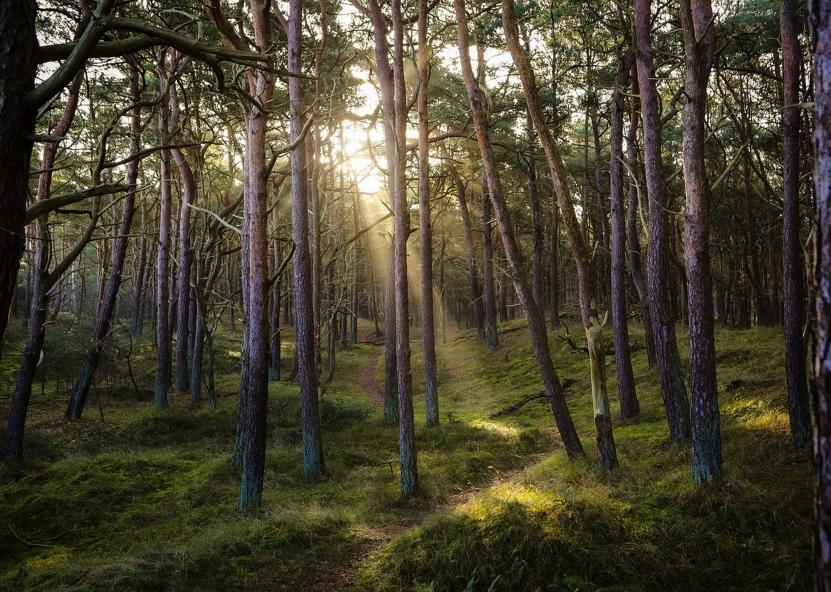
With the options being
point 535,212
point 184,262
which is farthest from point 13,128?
point 535,212

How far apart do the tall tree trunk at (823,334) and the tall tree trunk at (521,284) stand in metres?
6.98

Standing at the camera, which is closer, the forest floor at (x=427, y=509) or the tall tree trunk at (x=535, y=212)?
the forest floor at (x=427, y=509)

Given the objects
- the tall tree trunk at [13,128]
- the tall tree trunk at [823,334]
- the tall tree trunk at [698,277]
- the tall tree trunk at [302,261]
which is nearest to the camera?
the tall tree trunk at [823,334]

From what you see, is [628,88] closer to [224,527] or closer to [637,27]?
[637,27]

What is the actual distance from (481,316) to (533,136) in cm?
1285

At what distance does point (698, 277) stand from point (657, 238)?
2683 mm

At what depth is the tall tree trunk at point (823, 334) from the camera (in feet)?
6.49

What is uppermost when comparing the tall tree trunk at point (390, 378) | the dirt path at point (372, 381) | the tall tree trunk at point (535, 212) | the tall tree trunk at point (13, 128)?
the tall tree trunk at point (535, 212)

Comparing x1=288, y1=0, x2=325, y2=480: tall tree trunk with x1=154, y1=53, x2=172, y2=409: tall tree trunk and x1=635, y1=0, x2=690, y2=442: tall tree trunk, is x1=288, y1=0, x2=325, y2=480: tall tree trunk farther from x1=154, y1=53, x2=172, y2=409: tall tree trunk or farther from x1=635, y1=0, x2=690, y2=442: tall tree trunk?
x1=154, y1=53, x2=172, y2=409: tall tree trunk

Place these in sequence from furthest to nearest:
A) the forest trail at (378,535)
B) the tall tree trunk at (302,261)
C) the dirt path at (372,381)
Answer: the dirt path at (372,381)
the tall tree trunk at (302,261)
the forest trail at (378,535)

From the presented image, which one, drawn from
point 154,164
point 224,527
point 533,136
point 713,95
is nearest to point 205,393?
point 154,164

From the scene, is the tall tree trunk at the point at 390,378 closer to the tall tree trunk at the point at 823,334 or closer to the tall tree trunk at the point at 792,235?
the tall tree trunk at the point at 792,235

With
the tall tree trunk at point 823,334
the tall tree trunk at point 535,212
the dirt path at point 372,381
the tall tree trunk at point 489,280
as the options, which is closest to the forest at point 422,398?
the tall tree trunk at point 823,334

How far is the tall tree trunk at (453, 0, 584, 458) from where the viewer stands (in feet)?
29.7
